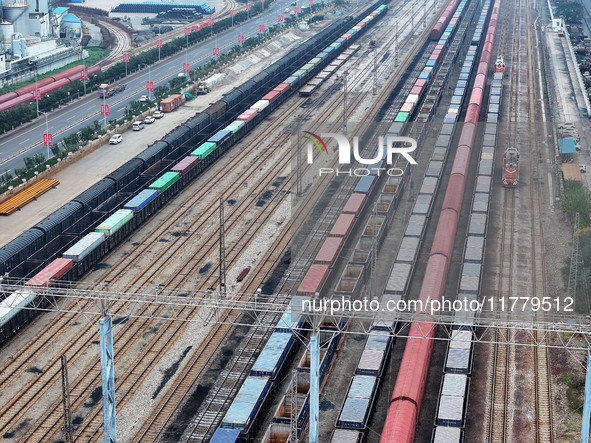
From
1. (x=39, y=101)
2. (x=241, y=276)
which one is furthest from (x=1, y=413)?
(x=39, y=101)

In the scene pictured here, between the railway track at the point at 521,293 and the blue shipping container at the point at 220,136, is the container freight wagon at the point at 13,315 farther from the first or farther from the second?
the blue shipping container at the point at 220,136

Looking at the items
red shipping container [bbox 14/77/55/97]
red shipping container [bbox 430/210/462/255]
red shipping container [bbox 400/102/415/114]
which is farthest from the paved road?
red shipping container [bbox 430/210/462/255]

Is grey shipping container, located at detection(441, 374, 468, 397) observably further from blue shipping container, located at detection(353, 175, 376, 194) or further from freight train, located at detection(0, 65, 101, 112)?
freight train, located at detection(0, 65, 101, 112)

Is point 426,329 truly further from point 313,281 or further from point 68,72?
point 68,72

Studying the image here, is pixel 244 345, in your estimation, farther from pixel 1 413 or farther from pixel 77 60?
pixel 77 60

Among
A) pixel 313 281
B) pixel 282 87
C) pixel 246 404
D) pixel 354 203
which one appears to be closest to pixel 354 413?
pixel 246 404
